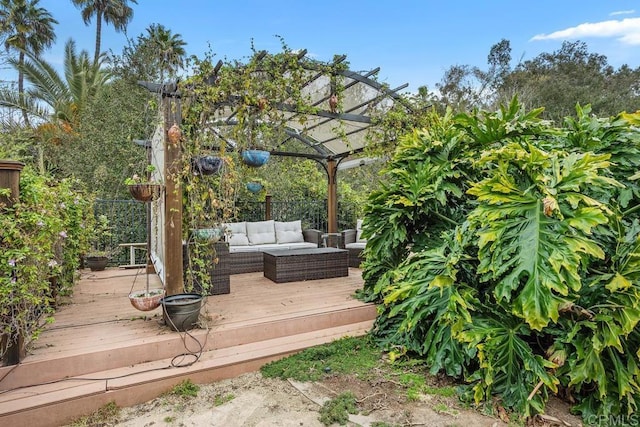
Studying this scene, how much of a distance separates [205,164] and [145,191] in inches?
27.1

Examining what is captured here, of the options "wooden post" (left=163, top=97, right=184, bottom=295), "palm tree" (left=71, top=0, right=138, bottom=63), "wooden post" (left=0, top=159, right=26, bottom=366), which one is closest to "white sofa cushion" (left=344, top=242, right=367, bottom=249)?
"wooden post" (left=163, top=97, right=184, bottom=295)

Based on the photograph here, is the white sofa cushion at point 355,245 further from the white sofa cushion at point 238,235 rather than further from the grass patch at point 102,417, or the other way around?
the grass patch at point 102,417

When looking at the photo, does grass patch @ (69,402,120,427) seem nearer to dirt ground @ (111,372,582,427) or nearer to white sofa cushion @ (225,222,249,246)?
dirt ground @ (111,372,582,427)

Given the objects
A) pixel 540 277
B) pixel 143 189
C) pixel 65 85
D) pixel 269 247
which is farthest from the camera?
pixel 65 85

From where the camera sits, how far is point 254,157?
4859mm

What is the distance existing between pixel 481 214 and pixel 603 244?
34.2 inches

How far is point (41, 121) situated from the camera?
11531mm

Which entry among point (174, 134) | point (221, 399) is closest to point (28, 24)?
point (174, 134)

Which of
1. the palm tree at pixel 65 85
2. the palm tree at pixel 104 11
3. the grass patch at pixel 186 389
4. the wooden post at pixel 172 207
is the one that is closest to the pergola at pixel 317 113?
the wooden post at pixel 172 207

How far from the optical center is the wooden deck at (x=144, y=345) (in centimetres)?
253

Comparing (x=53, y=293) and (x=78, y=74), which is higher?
(x=78, y=74)

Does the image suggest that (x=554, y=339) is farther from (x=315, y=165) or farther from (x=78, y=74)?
(x=78, y=74)

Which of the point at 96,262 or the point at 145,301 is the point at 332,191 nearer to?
the point at 96,262

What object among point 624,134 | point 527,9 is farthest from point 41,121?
point 527,9
